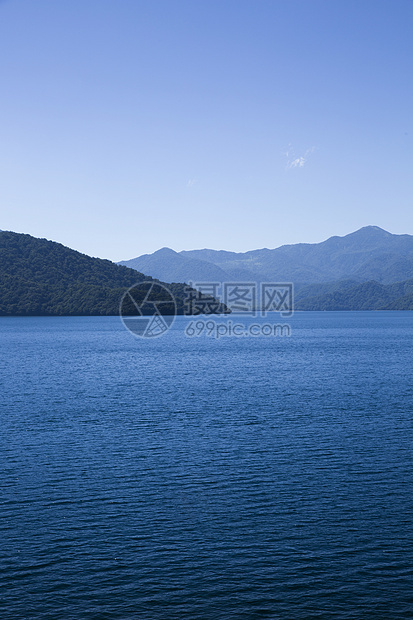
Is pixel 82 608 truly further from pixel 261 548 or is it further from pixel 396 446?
pixel 396 446

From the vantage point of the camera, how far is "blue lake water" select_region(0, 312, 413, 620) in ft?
68.0

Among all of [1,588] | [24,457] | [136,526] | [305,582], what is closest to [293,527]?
[305,582]

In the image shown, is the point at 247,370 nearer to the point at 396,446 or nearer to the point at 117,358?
the point at 117,358

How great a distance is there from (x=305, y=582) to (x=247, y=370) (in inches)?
2866

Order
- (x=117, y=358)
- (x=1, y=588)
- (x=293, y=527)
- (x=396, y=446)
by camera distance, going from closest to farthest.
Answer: (x=1, y=588)
(x=293, y=527)
(x=396, y=446)
(x=117, y=358)

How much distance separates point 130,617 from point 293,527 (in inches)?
398

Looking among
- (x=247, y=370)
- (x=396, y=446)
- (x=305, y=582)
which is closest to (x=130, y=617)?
(x=305, y=582)

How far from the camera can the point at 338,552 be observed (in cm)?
2400

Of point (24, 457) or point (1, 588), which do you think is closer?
point (1, 588)

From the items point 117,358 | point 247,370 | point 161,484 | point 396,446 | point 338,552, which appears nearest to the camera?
point 338,552

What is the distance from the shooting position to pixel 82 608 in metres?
20.0

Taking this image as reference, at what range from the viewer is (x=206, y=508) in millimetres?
29062

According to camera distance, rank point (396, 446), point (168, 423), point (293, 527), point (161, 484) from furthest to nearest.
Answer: point (168, 423) < point (396, 446) < point (161, 484) < point (293, 527)

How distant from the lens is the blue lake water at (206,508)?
20734 millimetres
